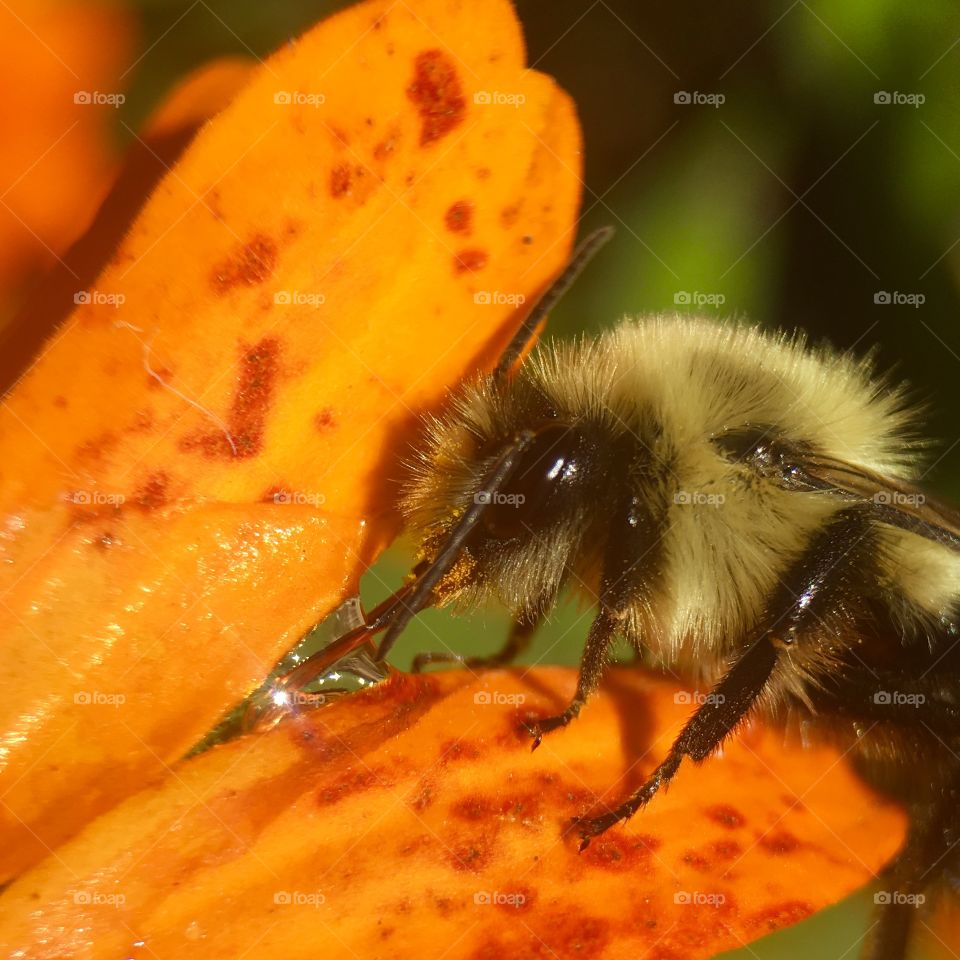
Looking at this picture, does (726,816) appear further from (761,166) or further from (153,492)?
(761,166)

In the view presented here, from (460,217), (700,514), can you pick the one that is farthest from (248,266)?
(700,514)

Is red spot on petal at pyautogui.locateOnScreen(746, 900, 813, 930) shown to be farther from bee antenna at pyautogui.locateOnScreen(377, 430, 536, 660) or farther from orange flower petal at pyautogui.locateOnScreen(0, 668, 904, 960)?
bee antenna at pyautogui.locateOnScreen(377, 430, 536, 660)

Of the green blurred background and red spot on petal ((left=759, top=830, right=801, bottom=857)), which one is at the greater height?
the green blurred background

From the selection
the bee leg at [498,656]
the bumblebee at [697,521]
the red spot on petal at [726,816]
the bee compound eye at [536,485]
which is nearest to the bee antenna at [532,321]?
the bumblebee at [697,521]

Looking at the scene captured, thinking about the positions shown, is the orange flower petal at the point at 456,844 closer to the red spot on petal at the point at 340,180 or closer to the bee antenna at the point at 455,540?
the bee antenna at the point at 455,540

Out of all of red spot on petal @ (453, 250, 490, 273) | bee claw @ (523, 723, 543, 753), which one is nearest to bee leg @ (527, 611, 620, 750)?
bee claw @ (523, 723, 543, 753)

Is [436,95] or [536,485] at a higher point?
[436,95]
